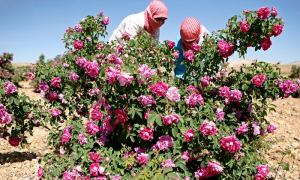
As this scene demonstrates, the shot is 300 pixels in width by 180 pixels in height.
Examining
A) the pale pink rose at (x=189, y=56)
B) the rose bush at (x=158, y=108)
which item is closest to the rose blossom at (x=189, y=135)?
the rose bush at (x=158, y=108)

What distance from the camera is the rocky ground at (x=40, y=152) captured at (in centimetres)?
264

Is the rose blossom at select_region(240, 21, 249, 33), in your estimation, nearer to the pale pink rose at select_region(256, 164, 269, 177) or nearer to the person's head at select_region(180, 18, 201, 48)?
the person's head at select_region(180, 18, 201, 48)

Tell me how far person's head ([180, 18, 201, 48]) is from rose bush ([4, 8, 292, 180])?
45 cm

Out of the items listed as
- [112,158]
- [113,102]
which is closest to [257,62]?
[113,102]

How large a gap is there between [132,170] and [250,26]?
6.34 feet

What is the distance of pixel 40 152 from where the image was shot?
3186mm

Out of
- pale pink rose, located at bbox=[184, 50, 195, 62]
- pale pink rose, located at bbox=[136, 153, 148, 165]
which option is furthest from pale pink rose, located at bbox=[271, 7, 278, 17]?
pale pink rose, located at bbox=[136, 153, 148, 165]

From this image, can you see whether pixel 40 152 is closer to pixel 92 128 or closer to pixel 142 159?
pixel 92 128

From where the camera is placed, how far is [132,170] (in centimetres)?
179

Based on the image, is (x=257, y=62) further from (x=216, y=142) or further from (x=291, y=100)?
(x=291, y=100)

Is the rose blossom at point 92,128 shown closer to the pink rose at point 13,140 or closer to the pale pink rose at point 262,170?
the pink rose at point 13,140

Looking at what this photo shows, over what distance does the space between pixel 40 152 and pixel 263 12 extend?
141 inches

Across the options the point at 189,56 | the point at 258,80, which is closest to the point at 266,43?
the point at 258,80

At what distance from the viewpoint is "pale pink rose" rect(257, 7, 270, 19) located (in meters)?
2.01
